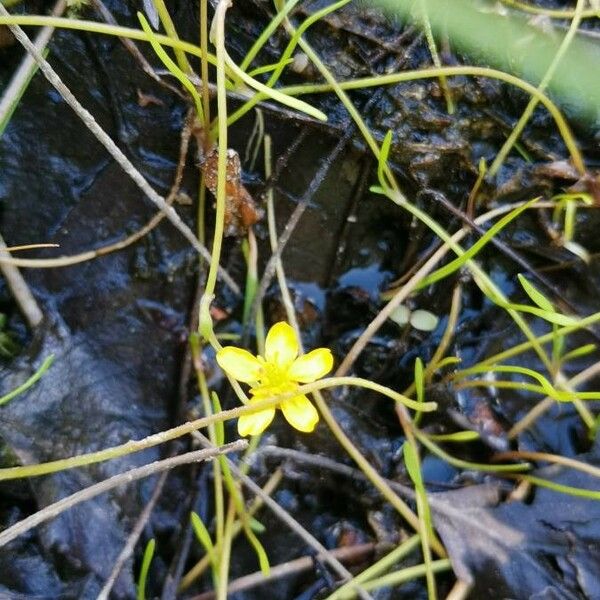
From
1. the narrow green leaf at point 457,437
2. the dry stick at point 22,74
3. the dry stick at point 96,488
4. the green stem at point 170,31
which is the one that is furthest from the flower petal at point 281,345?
the dry stick at point 22,74

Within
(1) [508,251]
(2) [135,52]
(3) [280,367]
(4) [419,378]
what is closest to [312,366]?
(3) [280,367]

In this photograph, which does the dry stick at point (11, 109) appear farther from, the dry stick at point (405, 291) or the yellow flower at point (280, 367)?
the dry stick at point (405, 291)

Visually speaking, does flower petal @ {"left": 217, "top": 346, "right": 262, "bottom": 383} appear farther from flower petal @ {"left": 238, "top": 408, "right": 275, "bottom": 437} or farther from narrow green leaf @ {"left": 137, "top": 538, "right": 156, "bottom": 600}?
narrow green leaf @ {"left": 137, "top": 538, "right": 156, "bottom": 600}

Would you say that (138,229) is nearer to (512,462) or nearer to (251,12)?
(251,12)

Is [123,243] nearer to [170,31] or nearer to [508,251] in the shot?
[170,31]

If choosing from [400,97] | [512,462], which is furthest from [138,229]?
[512,462]

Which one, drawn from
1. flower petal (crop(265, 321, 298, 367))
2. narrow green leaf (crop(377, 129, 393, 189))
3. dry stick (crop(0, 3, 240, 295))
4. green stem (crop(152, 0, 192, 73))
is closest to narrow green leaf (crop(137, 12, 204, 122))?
green stem (crop(152, 0, 192, 73))

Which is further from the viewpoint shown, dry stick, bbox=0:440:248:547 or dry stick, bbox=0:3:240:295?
dry stick, bbox=0:3:240:295
